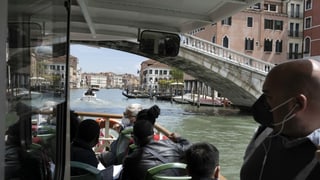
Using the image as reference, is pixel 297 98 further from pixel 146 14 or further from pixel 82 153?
pixel 146 14

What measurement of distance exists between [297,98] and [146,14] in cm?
152

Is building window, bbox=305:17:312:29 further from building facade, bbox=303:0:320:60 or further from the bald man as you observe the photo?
the bald man

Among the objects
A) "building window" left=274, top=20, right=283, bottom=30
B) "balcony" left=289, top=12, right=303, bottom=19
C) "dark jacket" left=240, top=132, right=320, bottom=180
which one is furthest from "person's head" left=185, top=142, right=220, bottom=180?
"balcony" left=289, top=12, right=303, bottom=19

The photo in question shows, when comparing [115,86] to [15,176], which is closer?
[15,176]

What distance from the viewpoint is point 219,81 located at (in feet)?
69.3

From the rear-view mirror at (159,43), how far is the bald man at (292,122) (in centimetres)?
151

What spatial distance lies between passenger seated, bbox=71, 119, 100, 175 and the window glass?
80cm

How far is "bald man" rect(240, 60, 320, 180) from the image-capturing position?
809 mm

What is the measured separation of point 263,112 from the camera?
0.92 meters

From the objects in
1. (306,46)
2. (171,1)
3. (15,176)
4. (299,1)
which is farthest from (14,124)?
(299,1)

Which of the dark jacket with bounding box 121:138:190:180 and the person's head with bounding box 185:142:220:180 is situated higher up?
the person's head with bounding box 185:142:220:180

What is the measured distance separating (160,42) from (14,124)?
175 cm

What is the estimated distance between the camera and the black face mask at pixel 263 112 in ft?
2.97

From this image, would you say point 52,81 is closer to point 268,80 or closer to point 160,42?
point 268,80
